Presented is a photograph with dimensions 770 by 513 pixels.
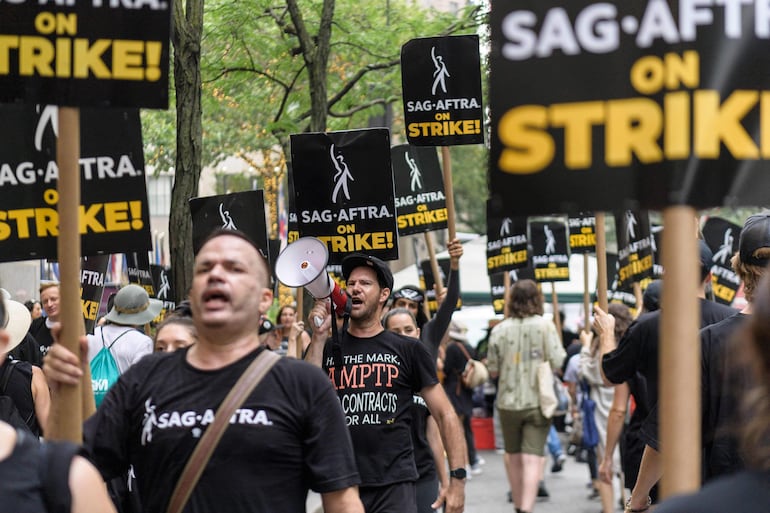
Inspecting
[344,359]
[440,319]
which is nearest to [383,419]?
[344,359]

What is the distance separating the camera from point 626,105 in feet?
11.2

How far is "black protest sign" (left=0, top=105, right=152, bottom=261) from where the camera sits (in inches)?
233

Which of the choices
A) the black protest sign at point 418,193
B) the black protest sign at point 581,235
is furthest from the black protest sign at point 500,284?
the black protest sign at point 418,193

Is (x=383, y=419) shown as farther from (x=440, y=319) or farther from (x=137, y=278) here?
→ (x=137, y=278)

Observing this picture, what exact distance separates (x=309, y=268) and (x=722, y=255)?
26.8 ft

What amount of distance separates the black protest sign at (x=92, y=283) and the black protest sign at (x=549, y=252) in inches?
388

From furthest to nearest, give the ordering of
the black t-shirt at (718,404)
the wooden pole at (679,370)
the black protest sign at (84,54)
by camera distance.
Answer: the black t-shirt at (718,404) < the black protest sign at (84,54) < the wooden pole at (679,370)

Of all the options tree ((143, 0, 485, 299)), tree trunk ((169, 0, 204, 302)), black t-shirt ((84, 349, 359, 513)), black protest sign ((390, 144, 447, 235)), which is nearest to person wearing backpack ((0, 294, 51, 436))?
black t-shirt ((84, 349, 359, 513))

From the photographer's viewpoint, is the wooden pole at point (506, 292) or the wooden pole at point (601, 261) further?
the wooden pole at point (506, 292)

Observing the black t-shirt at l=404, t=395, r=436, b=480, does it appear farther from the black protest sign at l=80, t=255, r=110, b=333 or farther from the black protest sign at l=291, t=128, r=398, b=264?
the black protest sign at l=80, t=255, r=110, b=333

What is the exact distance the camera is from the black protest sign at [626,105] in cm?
334

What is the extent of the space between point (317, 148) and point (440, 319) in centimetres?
147

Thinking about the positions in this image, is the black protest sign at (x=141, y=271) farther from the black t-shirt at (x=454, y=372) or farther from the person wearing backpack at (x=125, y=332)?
the person wearing backpack at (x=125, y=332)

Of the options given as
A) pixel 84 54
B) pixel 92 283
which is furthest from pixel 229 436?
pixel 92 283
